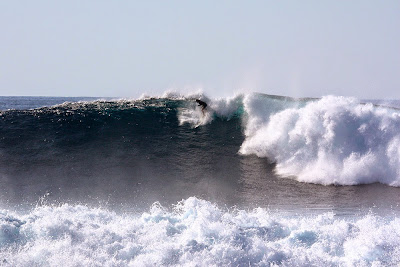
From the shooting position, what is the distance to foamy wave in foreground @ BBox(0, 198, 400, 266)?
326 inches

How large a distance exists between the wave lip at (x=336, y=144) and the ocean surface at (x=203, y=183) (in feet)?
0.13

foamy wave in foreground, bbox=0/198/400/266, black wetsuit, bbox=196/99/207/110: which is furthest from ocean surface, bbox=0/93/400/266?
black wetsuit, bbox=196/99/207/110

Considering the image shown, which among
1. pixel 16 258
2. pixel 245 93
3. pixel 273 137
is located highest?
pixel 245 93

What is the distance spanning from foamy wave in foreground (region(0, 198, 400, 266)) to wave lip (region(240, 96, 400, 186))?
5.17m

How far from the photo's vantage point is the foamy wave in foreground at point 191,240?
8273 mm

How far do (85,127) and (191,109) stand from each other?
14.8ft

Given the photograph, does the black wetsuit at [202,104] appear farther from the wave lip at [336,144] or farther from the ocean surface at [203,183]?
the wave lip at [336,144]

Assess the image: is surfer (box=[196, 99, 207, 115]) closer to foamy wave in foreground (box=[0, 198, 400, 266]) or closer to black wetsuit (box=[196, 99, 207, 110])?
black wetsuit (box=[196, 99, 207, 110])

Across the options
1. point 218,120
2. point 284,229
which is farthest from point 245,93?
point 284,229

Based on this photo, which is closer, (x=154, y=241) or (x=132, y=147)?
(x=154, y=241)

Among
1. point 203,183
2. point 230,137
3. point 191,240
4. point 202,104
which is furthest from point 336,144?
point 191,240

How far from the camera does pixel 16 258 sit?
827 centimetres

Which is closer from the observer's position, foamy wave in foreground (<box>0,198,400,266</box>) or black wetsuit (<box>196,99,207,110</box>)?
foamy wave in foreground (<box>0,198,400,266</box>)

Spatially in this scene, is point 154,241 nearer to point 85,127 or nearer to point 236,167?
point 236,167
